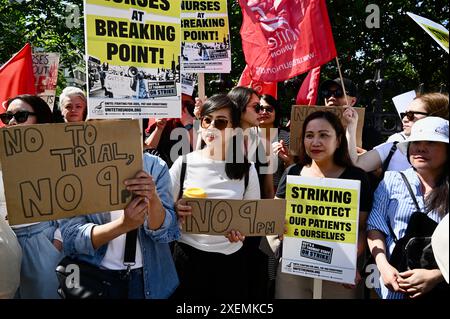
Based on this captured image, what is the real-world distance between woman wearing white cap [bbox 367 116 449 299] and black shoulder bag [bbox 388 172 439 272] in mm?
29

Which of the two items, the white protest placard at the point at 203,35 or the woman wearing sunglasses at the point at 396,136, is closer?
the woman wearing sunglasses at the point at 396,136

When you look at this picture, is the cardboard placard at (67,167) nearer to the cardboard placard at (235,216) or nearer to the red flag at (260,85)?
the cardboard placard at (235,216)

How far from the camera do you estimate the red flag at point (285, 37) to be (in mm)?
4707

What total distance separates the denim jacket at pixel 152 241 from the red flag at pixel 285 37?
2341 millimetres

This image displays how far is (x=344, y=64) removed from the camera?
518 inches

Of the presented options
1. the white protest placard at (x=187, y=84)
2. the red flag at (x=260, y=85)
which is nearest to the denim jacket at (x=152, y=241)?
the red flag at (x=260, y=85)

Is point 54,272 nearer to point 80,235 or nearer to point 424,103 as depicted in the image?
point 80,235

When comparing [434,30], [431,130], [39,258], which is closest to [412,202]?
[431,130]

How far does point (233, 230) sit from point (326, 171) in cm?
71

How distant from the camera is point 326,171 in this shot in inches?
129

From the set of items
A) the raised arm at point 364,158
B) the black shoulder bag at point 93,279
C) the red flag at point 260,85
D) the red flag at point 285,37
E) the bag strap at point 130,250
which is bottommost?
the black shoulder bag at point 93,279

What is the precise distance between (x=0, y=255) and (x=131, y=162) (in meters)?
0.85

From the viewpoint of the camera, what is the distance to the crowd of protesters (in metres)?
2.73
